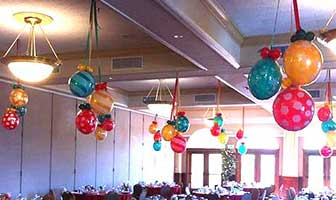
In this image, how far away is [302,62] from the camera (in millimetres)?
3314

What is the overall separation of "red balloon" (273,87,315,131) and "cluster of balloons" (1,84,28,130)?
461cm

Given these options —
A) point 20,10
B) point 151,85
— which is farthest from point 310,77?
point 151,85

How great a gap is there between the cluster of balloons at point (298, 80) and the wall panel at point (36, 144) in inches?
298

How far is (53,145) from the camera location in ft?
35.4

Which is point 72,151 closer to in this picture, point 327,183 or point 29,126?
point 29,126

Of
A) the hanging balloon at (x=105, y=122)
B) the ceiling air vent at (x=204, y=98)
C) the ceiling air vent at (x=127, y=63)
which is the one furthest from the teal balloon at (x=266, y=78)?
the ceiling air vent at (x=204, y=98)

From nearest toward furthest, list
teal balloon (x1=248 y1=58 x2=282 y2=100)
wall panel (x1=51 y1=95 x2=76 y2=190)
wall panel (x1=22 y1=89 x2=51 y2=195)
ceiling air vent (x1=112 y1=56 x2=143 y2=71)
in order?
teal balloon (x1=248 y1=58 x2=282 y2=100) → ceiling air vent (x1=112 y1=56 x2=143 y2=71) → wall panel (x1=22 y1=89 x2=51 y2=195) → wall panel (x1=51 y1=95 x2=76 y2=190)

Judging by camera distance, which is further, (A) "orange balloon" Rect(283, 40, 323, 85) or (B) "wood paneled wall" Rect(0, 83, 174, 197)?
(B) "wood paneled wall" Rect(0, 83, 174, 197)

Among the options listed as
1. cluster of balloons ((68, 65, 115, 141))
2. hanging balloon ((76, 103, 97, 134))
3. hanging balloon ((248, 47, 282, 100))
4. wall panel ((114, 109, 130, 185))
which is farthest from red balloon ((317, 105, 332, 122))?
wall panel ((114, 109, 130, 185))

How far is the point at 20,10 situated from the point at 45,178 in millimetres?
5421

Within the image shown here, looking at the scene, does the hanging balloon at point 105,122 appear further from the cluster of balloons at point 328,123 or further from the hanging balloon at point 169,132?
the cluster of balloons at point 328,123

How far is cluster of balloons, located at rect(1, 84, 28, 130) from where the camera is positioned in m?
6.94

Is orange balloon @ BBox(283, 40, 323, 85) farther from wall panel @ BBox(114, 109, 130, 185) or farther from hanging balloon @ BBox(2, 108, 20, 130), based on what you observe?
wall panel @ BBox(114, 109, 130, 185)

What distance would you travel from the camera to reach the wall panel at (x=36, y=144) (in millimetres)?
9891
